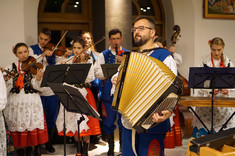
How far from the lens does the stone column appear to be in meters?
5.49

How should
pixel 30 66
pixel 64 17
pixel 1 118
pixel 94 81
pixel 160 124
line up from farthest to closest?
pixel 64 17 < pixel 94 81 < pixel 30 66 < pixel 1 118 < pixel 160 124

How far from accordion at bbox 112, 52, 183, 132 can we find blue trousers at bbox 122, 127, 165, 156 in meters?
0.37

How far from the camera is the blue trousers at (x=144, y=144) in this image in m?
2.55

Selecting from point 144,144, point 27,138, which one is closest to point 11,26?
point 27,138

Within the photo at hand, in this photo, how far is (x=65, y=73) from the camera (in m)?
3.62

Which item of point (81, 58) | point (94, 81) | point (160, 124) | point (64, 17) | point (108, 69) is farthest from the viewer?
point (64, 17)

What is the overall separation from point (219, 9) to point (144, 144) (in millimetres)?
5476

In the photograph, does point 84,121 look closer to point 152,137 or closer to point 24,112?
point 24,112

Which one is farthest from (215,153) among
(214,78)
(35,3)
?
(35,3)

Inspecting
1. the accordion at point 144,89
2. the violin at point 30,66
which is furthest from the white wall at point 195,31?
the accordion at point 144,89

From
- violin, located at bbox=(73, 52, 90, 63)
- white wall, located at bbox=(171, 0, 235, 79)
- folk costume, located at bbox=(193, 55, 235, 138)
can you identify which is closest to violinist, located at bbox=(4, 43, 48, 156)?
violin, located at bbox=(73, 52, 90, 63)

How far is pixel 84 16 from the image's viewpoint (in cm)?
703

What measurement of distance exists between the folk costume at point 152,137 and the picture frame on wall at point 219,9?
485 cm

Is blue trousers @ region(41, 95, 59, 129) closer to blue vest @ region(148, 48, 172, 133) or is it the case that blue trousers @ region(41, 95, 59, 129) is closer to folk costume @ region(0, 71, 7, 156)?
folk costume @ region(0, 71, 7, 156)
